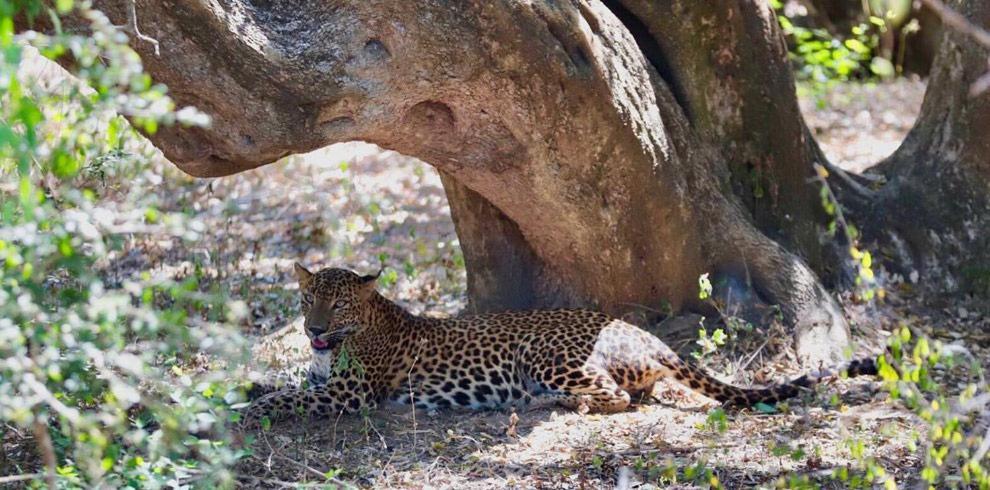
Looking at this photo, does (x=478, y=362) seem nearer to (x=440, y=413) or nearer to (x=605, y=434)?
(x=440, y=413)

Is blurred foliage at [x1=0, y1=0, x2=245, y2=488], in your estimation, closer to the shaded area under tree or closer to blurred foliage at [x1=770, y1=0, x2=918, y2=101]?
the shaded area under tree

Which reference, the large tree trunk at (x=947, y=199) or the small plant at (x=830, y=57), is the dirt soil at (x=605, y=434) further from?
the small plant at (x=830, y=57)

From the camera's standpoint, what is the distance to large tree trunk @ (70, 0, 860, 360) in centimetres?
666

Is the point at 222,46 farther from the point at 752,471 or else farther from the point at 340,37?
the point at 752,471

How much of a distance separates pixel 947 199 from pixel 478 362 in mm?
3849

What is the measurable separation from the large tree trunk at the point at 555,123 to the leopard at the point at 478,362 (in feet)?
1.74

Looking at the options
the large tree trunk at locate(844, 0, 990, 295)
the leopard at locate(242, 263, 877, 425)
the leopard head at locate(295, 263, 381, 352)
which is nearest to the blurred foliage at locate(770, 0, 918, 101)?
the large tree trunk at locate(844, 0, 990, 295)

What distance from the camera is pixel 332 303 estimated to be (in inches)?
324

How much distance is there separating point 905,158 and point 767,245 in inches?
73.1

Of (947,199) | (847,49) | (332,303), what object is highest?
(847,49)

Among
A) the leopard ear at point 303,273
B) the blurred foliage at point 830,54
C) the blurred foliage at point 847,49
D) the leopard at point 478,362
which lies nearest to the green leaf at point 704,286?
the leopard at point 478,362

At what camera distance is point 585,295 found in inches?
348

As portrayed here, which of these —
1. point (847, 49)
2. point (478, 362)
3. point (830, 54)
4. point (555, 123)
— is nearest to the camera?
point (555, 123)

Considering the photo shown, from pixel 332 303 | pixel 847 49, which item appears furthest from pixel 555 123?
pixel 847 49
